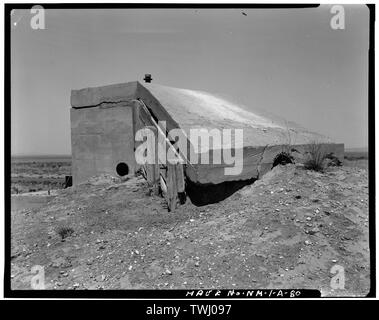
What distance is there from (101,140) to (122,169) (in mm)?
755

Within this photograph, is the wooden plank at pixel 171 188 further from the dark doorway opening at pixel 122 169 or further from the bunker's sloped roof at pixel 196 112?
the dark doorway opening at pixel 122 169

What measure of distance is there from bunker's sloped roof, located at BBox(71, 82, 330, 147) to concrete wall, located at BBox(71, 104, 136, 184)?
0.24 meters

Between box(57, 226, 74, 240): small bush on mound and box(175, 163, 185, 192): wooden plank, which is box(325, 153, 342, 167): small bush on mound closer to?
box(175, 163, 185, 192): wooden plank

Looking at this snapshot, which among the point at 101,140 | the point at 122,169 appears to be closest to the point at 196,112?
the point at 122,169

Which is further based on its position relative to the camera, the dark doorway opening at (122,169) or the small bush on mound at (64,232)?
the dark doorway opening at (122,169)

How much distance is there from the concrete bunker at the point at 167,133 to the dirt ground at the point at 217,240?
11.4 inches

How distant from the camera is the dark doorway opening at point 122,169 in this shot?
21.0 feet

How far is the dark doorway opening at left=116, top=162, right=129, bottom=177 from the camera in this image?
6.41 m

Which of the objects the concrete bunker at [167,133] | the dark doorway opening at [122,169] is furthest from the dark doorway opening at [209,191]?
the dark doorway opening at [122,169]

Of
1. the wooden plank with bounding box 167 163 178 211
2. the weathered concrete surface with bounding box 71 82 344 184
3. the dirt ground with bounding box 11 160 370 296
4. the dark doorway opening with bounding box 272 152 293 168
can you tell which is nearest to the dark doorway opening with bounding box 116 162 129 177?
the weathered concrete surface with bounding box 71 82 344 184

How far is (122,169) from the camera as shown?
6.46m
